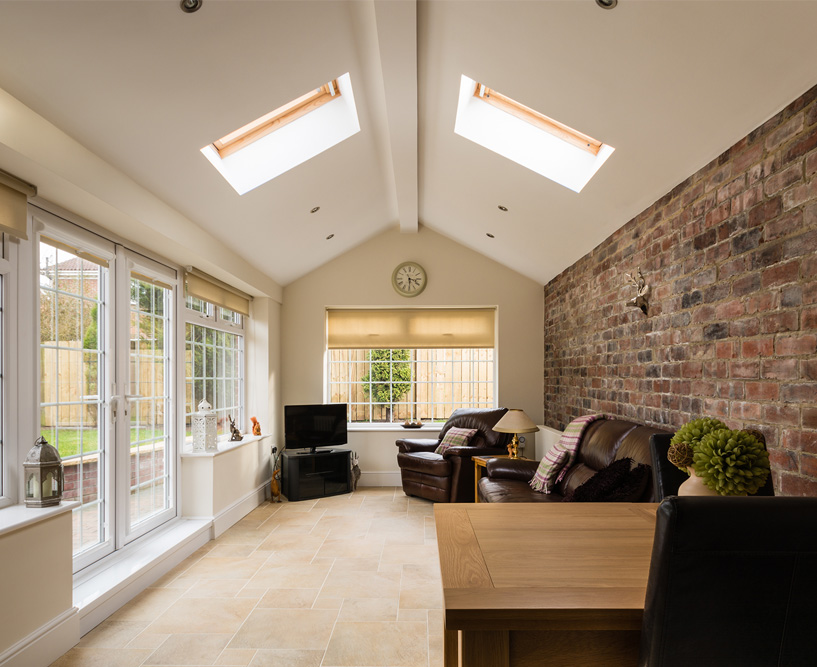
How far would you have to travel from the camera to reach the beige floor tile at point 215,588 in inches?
138

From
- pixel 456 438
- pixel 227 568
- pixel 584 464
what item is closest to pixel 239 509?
pixel 227 568

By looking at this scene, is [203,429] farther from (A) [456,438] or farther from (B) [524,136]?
(B) [524,136]

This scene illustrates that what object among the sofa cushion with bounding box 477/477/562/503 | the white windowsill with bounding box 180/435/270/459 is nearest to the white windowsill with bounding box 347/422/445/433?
the white windowsill with bounding box 180/435/270/459

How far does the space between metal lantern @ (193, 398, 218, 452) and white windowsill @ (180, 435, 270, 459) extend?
9 centimetres

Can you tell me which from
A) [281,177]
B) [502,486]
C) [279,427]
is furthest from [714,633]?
[279,427]

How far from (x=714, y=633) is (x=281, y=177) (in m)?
3.72

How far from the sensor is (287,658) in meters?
2.72

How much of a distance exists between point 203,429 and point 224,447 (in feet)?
1.17

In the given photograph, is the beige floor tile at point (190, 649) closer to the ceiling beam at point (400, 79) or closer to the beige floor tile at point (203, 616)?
the beige floor tile at point (203, 616)

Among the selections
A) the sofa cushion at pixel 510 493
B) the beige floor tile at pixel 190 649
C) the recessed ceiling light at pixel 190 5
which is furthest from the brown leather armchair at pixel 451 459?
the recessed ceiling light at pixel 190 5

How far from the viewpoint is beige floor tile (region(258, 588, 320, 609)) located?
3.34 meters

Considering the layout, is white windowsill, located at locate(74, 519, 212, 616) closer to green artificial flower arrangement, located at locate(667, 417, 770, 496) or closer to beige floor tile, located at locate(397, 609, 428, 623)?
beige floor tile, located at locate(397, 609, 428, 623)

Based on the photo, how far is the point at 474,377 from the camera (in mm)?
7180

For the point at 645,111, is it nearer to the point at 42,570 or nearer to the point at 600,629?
the point at 600,629
